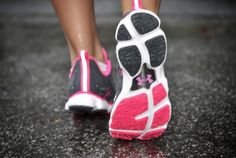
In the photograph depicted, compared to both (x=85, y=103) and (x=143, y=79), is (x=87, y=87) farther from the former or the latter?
(x=143, y=79)

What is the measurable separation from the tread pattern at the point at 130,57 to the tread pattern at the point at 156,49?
0.04 m

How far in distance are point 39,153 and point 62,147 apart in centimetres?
8

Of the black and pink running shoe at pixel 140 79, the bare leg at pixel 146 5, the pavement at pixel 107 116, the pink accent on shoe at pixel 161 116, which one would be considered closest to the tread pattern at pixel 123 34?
the black and pink running shoe at pixel 140 79

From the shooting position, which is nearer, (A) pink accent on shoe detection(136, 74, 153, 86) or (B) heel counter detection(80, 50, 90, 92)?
(A) pink accent on shoe detection(136, 74, 153, 86)

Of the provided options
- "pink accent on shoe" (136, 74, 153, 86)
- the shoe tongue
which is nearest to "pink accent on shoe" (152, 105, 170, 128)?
"pink accent on shoe" (136, 74, 153, 86)

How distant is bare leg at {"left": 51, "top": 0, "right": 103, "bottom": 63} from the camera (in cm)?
162

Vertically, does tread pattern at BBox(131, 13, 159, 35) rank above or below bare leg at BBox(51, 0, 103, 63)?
above

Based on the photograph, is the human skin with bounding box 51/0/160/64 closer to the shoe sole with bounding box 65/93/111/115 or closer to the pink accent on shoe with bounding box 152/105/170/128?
the shoe sole with bounding box 65/93/111/115

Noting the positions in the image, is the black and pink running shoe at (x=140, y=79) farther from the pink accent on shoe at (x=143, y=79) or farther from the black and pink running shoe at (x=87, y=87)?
the black and pink running shoe at (x=87, y=87)

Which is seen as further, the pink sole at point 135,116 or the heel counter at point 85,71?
the heel counter at point 85,71

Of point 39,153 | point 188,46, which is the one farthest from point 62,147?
point 188,46

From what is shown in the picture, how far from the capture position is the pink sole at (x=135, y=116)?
138 cm

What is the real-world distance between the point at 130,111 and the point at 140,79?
0.35 feet

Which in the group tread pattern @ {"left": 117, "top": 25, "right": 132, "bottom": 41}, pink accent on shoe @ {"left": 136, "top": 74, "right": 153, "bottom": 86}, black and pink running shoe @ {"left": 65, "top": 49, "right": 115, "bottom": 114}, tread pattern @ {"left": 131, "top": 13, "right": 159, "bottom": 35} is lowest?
black and pink running shoe @ {"left": 65, "top": 49, "right": 115, "bottom": 114}
